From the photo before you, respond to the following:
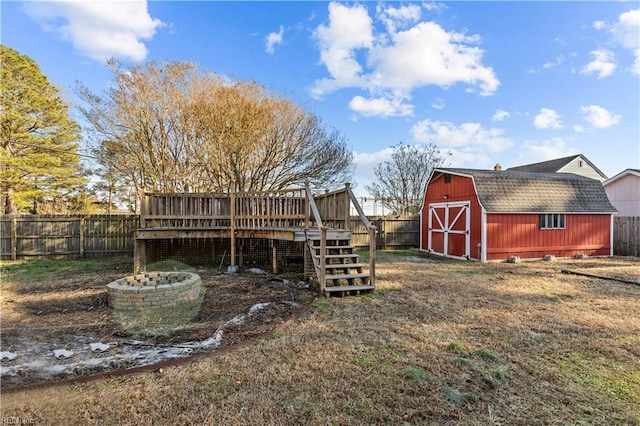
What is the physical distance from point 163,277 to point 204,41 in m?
8.48

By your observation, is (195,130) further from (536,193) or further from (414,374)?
(536,193)

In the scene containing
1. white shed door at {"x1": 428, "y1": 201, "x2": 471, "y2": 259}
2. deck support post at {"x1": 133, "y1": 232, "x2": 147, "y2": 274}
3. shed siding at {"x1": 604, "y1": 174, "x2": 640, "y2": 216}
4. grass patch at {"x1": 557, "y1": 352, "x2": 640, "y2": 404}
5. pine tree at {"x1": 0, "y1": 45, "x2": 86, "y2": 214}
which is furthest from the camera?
shed siding at {"x1": 604, "y1": 174, "x2": 640, "y2": 216}

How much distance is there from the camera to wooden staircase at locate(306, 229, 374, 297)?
5379 millimetres

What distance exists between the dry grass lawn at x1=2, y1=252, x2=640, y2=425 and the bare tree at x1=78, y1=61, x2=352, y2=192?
322 inches

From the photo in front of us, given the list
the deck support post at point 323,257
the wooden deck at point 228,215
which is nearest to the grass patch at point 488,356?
the deck support post at point 323,257

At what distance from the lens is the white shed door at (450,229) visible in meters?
11.0

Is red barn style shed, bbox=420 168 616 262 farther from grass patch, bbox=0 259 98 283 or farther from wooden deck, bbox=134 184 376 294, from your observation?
grass patch, bbox=0 259 98 283

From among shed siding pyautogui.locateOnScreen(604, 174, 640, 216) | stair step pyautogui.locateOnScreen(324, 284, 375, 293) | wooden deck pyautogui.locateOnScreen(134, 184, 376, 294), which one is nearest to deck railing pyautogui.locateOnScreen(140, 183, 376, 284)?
wooden deck pyautogui.locateOnScreen(134, 184, 376, 294)

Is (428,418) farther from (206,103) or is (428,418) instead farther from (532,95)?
(532,95)

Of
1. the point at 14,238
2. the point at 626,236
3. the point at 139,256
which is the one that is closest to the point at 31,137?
the point at 14,238

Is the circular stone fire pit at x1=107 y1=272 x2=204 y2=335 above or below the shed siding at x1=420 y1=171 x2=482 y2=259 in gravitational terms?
below

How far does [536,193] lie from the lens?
1099cm

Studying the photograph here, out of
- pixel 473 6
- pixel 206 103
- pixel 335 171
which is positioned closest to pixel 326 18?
pixel 473 6

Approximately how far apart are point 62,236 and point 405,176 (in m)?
16.1
